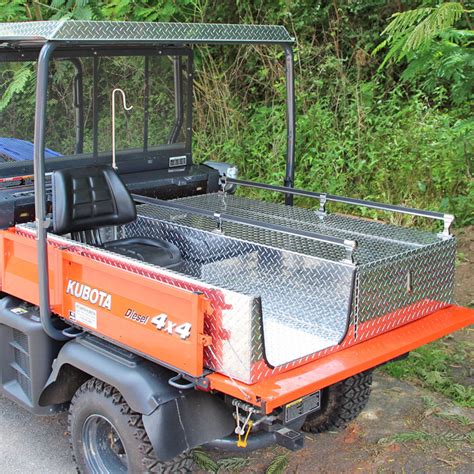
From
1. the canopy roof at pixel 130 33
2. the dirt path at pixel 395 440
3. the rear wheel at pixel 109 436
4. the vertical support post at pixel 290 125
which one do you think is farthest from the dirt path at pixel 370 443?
the canopy roof at pixel 130 33

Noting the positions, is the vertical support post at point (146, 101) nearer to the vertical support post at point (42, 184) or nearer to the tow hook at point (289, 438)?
the vertical support post at point (42, 184)

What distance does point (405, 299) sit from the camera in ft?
11.7

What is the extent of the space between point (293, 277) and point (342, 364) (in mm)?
857

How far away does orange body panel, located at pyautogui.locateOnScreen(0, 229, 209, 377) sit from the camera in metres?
2.92

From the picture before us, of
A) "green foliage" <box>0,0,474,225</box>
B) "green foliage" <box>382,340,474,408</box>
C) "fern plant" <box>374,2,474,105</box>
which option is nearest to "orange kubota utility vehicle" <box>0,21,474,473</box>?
"green foliage" <box>382,340,474,408</box>

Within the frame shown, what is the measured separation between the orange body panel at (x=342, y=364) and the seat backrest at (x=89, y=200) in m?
1.40

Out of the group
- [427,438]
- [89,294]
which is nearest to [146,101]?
[89,294]

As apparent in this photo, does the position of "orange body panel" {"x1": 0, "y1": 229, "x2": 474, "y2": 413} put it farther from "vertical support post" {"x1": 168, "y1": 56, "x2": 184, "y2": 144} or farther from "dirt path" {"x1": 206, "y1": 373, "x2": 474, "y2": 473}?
"vertical support post" {"x1": 168, "y1": 56, "x2": 184, "y2": 144}

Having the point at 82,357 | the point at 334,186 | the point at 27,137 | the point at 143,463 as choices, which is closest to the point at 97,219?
the point at 27,137

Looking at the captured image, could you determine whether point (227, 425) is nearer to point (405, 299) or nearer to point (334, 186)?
point (405, 299)

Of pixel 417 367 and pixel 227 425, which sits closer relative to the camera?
pixel 227 425

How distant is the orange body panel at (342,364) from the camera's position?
2818 mm

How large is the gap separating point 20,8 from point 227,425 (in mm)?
5770

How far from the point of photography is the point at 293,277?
12.9 ft
